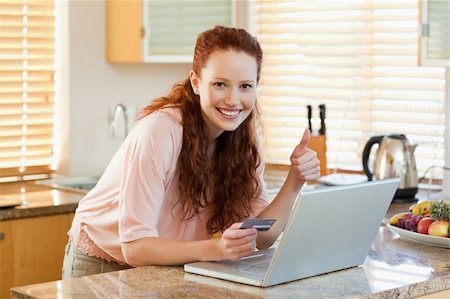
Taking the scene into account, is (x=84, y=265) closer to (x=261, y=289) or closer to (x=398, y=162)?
(x=261, y=289)

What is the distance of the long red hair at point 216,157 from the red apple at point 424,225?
20.4 inches

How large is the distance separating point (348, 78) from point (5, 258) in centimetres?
196

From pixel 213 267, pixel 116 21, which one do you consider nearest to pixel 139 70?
pixel 116 21

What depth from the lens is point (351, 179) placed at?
4.12 m

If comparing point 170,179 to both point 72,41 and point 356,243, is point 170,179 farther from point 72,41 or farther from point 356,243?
point 72,41

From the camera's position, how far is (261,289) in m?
2.28

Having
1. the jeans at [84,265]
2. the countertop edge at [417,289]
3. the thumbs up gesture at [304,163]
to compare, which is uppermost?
the thumbs up gesture at [304,163]

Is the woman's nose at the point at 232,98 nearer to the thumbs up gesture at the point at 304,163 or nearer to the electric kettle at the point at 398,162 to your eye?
the thumbs up gesture at the point at 304,163

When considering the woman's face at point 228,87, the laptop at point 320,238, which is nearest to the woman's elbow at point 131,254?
the laptop at point 320,238

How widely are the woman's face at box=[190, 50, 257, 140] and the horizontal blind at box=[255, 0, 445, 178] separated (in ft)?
6.35

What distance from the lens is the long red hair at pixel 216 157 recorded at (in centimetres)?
259

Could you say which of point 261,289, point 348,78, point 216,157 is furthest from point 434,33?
point 261,289

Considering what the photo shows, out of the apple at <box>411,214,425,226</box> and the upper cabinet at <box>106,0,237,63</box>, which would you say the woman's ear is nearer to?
the apple at <box>411,214,425,226</box>

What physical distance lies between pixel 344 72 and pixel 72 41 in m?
1.34
